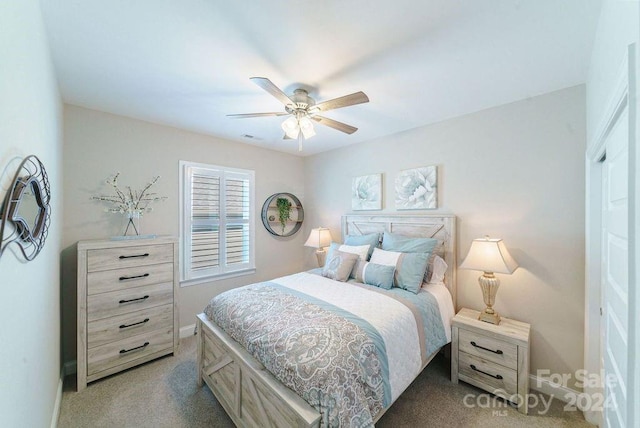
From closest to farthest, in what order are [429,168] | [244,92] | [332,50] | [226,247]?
[332,50], [244,92], [429,168], [226,247]

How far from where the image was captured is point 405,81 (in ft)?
6.50

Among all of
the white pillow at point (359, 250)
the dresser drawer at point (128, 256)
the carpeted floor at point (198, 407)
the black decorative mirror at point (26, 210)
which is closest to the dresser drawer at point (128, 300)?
the dresser drawer at point (128, 256)

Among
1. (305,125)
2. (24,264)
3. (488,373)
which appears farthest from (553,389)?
(24,264)

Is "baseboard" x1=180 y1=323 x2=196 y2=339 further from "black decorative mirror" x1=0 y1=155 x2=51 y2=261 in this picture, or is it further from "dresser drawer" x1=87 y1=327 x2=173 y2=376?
"black decorative mirror" x1=0 y1=155 x2=51 y2=261

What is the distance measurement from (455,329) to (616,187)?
1591 millimetres

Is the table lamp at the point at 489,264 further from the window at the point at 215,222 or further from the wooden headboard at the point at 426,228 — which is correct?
the window at the point at 215,222

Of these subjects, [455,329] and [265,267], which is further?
[265,267]

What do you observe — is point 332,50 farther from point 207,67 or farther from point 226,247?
point 226,247

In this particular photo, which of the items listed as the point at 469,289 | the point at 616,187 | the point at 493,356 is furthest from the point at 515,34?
the point at 493,356

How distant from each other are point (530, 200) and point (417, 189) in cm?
105

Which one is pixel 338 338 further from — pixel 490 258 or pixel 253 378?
pixel 490 258

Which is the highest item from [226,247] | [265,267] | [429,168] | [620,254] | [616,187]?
[429,168]

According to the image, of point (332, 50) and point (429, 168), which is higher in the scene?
point (332, 50)

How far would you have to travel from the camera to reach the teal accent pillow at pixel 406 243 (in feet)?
8.38
